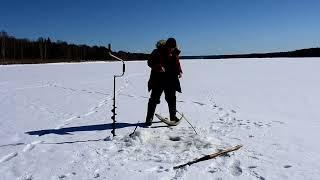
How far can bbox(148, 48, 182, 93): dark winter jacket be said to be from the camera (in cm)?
767

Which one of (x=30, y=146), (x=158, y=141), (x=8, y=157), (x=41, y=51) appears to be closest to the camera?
(x=8, y=157)

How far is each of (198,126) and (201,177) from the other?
309 cm

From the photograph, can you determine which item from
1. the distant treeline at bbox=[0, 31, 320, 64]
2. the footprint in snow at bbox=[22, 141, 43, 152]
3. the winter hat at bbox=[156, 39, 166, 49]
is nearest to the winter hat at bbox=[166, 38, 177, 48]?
the winter hat at bbox=[156, 39, 166, 49]

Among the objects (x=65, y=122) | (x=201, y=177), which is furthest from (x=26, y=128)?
(x=201, y=177)

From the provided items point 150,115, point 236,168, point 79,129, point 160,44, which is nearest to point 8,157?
point 79,129

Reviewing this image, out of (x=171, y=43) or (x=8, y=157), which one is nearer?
(x=8, y=157)

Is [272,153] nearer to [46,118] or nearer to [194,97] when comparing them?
[46,118]

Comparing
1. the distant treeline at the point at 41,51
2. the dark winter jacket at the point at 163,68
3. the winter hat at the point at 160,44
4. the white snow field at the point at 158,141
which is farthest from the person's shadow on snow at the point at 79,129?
the distant treeline at the point at 41,51

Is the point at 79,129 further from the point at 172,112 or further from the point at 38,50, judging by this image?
the point at 38,50

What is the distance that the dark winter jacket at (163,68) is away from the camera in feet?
25.2

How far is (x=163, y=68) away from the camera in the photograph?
25.3 ft

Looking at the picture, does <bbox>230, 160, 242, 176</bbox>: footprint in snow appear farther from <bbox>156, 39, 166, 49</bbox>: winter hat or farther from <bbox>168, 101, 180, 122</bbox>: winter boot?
<bbox>156, 39, 166, 49</bbox>: winter hat

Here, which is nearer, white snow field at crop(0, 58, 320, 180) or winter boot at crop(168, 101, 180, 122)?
white snow field at crop(0, 58, 320, 180)

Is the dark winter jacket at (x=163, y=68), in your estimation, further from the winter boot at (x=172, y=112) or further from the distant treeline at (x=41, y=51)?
the distant treeline at (x=41, y=51)
